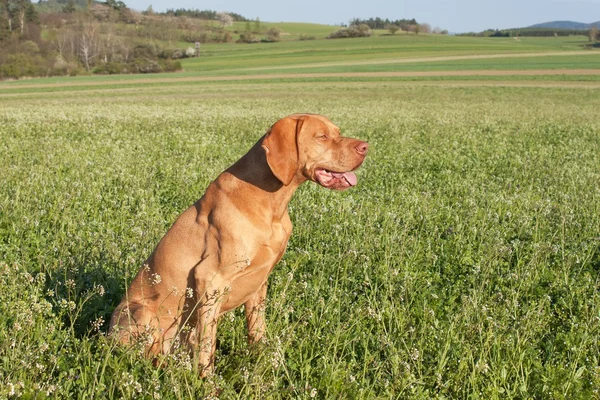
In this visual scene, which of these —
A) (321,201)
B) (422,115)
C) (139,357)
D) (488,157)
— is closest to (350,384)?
(139,357)

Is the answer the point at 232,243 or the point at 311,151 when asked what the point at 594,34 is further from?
the point at 232,243

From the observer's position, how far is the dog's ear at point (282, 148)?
4.34 meters

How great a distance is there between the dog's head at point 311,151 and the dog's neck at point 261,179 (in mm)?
133

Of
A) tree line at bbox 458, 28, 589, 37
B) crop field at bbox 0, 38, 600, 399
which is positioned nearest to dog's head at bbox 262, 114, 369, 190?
crop field at bbox 0, 38, 600, 399

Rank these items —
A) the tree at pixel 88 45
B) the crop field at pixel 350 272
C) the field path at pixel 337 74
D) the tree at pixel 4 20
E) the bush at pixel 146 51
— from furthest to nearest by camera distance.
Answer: the tree at pixel 4 20 < the tree at pixel 88 45 < the bush at pixel 146 51 < the field path at pixel 337 74 < the crop field at pixel 350 272

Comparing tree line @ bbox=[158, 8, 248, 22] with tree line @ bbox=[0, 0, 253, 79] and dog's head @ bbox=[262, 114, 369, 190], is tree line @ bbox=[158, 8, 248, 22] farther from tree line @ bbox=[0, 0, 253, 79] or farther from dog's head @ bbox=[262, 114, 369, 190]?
dog's head @ bbox=[262, 114, 369, 190]

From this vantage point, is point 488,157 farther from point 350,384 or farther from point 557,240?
point 350,384

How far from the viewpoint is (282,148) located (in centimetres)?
437

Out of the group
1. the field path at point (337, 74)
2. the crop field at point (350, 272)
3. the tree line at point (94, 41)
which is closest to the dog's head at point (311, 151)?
the crop field at point (350, 272)

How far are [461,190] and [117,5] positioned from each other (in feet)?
522

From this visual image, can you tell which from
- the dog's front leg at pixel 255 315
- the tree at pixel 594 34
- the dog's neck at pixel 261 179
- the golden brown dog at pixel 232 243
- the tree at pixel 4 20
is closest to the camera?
the golden brown dog at pixel 232 243

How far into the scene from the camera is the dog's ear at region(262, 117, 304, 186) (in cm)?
434

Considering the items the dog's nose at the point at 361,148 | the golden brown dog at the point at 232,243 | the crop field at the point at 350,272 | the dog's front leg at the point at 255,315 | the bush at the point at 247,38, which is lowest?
the crop field at the point at 350,272

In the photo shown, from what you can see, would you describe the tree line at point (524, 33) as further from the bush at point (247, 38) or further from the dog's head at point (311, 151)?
the dog's head at point (311, 151)
